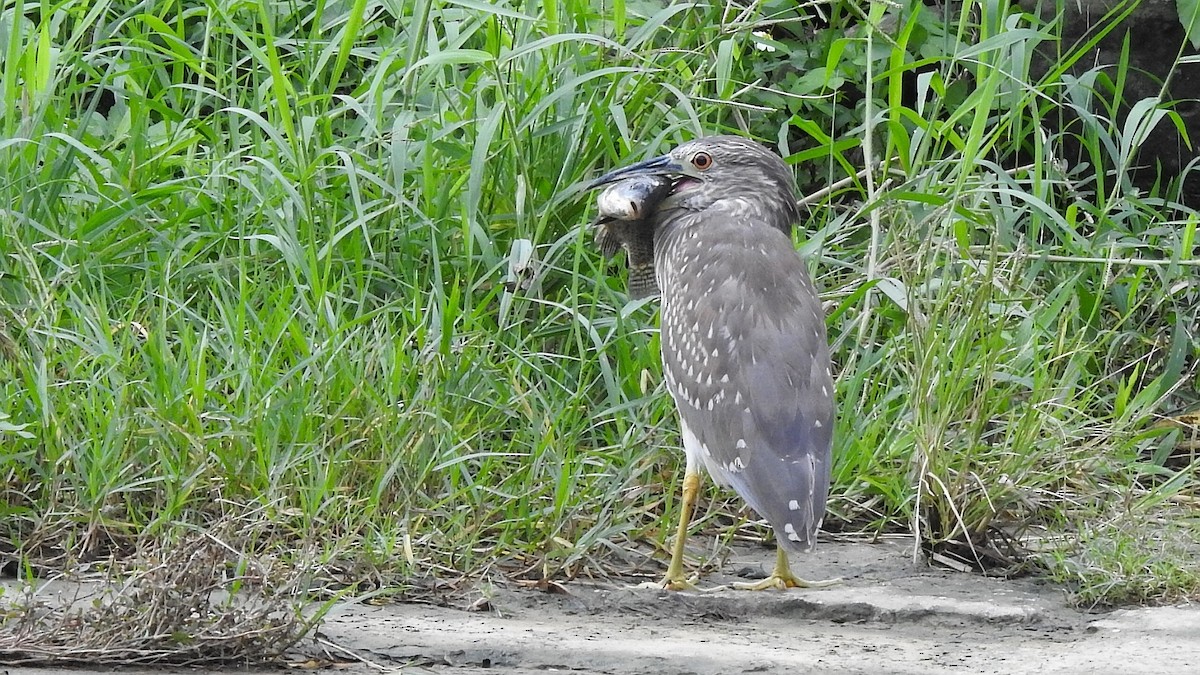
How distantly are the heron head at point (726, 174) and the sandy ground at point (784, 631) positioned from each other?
107cm

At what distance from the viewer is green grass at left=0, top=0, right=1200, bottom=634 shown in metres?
3.95

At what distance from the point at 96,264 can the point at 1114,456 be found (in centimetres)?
292

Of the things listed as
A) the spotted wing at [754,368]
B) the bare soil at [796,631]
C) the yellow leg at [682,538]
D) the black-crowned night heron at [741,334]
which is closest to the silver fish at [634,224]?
the black-crowned night heron at [741,334]

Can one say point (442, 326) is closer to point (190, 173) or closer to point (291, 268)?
point (291, 268)

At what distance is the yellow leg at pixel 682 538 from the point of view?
3.97 metres

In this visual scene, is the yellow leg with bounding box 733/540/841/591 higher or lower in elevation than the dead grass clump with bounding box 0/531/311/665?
lower

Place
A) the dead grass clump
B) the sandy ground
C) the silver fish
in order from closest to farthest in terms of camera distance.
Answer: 1. the dead grass clump
2. the sandy ground
3. the silver fish

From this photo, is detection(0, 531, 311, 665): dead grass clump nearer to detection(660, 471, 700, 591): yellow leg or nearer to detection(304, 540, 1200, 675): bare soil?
detection(304, 540, 1200, 675): bare soil

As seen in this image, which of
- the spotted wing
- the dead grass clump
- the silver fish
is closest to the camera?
the dead grass clump

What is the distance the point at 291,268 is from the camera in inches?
180

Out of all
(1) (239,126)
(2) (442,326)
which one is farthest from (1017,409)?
(1) (239,126)

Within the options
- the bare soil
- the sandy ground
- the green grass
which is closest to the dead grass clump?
the sandy ground

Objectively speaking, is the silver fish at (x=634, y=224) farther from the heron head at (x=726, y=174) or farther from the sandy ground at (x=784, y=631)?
the sandy ground at (x=784, y=631)

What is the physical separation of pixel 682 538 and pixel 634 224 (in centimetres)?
110
